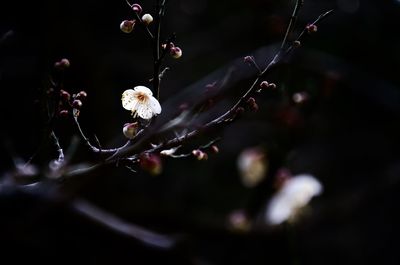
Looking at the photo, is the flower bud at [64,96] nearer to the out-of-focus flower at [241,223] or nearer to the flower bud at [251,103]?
the flower bud at [251,103]

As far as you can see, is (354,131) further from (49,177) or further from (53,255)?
(49,177)

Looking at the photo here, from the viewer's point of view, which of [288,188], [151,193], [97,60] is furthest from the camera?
[151,193]

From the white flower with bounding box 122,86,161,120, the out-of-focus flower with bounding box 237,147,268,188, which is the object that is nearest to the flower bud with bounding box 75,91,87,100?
the white flower with bounding box 122,86,161,120

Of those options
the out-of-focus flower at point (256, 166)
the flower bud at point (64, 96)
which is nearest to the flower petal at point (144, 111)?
the flower bud at point (64, 96)

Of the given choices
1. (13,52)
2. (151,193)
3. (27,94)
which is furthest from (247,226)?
(13,52)

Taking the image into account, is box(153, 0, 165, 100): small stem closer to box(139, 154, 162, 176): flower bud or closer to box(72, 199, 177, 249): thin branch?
box(139, 154, 162, 176): flower bud

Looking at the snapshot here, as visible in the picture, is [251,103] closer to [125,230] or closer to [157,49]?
[157,49]
